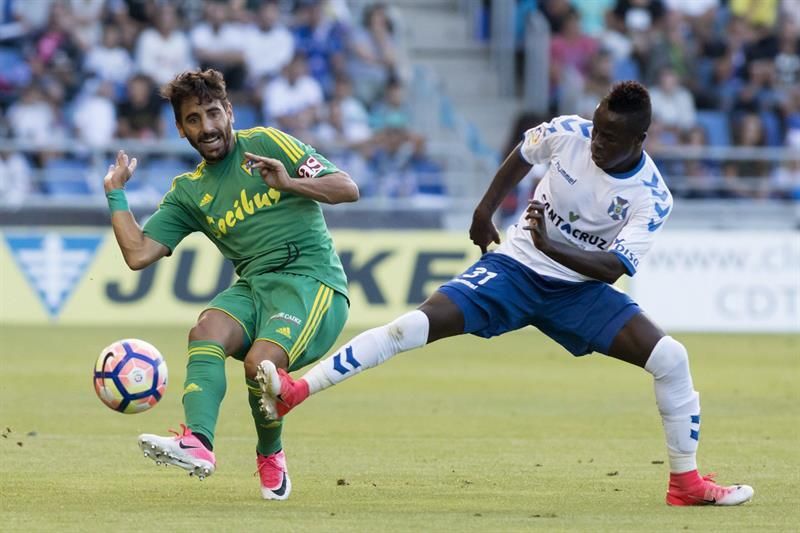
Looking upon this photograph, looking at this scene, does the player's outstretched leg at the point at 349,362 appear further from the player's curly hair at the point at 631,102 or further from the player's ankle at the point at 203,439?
the player's curly hair at the point at 631,102

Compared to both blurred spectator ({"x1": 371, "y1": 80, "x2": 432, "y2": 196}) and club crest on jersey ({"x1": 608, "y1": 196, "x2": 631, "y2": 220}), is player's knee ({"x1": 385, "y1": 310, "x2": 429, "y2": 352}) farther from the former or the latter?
blurred spectator ({"x1": 371, "y1": 80, "x2": 432, "y2": 196})

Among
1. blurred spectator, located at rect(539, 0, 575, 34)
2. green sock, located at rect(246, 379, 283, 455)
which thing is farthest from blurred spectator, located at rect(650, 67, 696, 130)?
green sock, located at rect(246, 379, 283, 455)

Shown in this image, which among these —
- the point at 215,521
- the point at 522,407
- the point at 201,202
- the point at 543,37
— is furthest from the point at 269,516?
the point at 543,37

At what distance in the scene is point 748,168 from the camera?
24812 mm

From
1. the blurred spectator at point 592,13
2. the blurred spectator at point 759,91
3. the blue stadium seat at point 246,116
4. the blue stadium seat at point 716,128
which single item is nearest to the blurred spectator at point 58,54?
the blue stadium seat at point 246,116

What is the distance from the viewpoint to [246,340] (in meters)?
8.00

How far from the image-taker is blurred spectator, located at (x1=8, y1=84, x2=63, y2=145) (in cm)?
2272

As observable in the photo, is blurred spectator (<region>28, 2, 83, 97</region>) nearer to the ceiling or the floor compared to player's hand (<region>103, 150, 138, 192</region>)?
nearer to the floor

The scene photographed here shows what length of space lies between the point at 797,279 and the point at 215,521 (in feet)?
48.3

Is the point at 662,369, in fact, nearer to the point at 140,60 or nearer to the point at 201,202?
the point at 201,202

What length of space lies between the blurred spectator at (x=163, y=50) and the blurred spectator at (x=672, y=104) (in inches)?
294

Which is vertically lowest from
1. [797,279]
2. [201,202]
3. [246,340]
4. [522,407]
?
[797,279]

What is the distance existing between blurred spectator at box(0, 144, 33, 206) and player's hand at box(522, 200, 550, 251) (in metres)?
15.3

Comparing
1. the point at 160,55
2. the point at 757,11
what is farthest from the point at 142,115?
the point at 757,11
